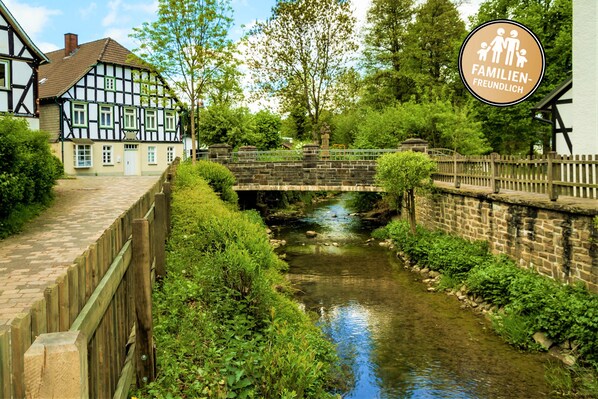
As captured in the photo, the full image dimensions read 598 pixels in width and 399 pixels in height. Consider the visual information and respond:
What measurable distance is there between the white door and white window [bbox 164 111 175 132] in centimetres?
295

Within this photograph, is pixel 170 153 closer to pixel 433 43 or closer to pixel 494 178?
pixel 433 43

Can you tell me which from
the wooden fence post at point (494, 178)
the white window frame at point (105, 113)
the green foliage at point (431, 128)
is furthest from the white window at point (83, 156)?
the wooden fence post at point (494, 178)

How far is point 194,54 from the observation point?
2164 cm

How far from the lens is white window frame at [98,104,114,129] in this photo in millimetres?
31406

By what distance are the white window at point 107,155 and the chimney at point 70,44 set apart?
8.27 m

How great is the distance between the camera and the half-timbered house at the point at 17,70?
72.1 ft

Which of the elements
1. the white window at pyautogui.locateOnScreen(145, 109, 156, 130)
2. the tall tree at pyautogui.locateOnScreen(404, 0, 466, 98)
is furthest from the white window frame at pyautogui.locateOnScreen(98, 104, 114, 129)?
the tall tree at pyautogui.locateOnScreen(404, 0, 466, 98)

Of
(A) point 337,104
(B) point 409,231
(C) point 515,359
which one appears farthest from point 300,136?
(C) point 515,359

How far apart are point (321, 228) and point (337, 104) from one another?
581 inches

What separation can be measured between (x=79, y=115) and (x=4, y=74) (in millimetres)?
8281

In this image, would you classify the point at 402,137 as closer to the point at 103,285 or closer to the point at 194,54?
the point at 194,54

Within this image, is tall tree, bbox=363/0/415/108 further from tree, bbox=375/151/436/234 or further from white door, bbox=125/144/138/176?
tree, bbox=375/151/436/234

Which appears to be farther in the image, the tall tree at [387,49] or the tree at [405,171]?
the tall tree at [387,49]

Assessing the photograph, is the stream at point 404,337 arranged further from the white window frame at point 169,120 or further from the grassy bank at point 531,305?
the white window frame at point 169,120
